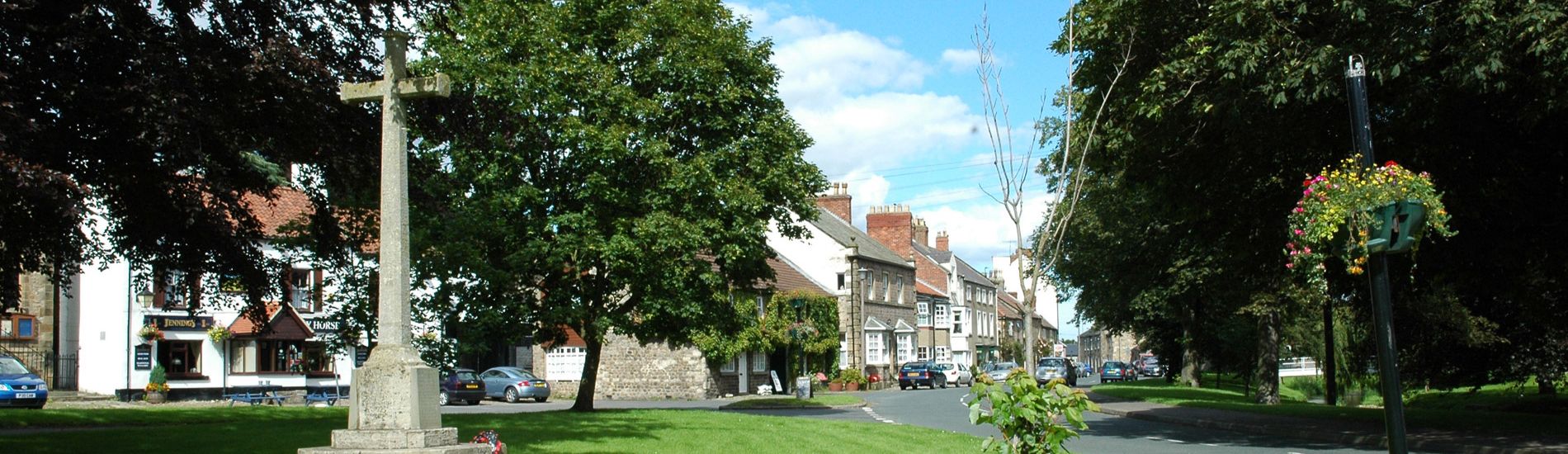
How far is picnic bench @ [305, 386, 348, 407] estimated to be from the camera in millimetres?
35875

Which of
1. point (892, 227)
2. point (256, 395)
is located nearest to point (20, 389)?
point (256, 395)

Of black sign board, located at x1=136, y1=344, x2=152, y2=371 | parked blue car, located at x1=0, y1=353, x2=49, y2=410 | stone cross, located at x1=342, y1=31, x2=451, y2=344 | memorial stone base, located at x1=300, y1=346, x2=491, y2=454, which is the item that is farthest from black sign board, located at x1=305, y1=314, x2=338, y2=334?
black sign board, located at x1=136, y1=344, x2=152, y2=371

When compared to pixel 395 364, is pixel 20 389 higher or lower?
lower

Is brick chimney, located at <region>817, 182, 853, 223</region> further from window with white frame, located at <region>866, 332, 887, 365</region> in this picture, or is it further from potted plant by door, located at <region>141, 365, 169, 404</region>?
potted plant by door, located at <region>141, 365, 169, 404</region>

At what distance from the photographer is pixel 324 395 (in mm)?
38188

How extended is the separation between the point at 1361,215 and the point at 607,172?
18534mm

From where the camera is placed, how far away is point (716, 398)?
47094mm

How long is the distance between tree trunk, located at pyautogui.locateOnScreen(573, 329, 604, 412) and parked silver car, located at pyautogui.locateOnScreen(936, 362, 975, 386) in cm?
3116

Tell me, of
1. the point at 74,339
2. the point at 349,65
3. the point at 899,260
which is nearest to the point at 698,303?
the point at 349,65

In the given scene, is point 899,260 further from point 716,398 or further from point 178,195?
point 178,195

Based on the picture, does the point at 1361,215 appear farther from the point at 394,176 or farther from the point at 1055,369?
the point at 1055,369

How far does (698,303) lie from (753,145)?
4047 mm

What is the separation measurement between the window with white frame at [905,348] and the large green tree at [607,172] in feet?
122

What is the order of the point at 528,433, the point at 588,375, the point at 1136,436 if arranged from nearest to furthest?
the point at 528,433, the point at 1136,436, the point at 588,375
